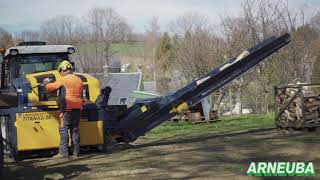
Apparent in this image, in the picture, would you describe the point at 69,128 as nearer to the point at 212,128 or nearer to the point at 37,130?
the point at 37,130

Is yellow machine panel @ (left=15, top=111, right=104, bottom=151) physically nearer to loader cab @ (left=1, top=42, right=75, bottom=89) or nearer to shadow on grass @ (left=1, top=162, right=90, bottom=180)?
shadow on grass @ (left=1, top=162, right=90, bottom=180)

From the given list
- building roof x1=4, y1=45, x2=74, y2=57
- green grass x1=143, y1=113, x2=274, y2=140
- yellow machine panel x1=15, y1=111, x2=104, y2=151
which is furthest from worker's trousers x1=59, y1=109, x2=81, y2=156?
green grass x1=143, y1=113, x2=274, y2=140

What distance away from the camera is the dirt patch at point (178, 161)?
7414mm

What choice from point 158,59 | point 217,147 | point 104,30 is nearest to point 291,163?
point 217,147

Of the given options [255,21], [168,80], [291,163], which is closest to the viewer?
[291,163]

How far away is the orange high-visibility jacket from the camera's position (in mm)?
9547

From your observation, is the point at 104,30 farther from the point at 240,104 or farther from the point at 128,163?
the point at 128,163

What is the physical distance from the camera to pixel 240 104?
32344 mm

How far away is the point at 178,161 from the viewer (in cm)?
832

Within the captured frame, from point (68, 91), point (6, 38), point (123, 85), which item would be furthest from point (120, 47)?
point (68, 91)

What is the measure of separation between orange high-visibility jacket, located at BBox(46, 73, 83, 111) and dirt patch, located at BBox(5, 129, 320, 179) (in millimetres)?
1005

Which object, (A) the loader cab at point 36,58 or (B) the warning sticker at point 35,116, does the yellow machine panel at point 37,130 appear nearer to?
(B) the warning sticker at point 35,116

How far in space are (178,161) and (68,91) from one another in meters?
2.64

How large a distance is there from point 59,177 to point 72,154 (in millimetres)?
2412
